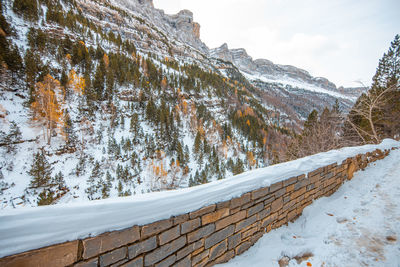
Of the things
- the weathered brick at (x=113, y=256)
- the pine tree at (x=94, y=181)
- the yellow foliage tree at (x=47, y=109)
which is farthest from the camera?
the yellow foliage tree at (x=47, y=109)

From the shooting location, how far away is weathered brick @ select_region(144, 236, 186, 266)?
147 centimetres

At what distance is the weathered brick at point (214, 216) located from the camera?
1861mm

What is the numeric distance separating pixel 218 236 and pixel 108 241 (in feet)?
4.41

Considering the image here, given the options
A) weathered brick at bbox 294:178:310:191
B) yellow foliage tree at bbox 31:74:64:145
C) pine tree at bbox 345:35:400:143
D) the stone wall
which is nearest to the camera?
the stone wall

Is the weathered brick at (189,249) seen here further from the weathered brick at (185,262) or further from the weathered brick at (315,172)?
the weathered brick at (315,172)

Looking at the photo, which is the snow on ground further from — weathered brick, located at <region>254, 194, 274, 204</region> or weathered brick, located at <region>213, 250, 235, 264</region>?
weathered brick, located at <region>213, 250, 235, 264</region>

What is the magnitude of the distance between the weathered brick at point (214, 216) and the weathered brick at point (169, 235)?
1.11 ft

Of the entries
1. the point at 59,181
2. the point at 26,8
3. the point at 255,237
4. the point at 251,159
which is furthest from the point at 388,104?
the point at 26,8

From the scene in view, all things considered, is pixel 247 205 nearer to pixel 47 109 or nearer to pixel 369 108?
pixel 369 108

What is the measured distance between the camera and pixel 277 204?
2.69 meters

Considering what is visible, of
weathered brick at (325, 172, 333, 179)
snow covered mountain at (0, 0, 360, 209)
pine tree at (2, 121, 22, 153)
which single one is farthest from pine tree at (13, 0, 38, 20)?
weathered brick at (325, 172, 333, 179)

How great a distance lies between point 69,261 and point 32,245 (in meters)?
0.27

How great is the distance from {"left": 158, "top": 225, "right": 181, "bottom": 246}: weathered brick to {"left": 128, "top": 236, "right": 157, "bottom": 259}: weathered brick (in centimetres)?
6

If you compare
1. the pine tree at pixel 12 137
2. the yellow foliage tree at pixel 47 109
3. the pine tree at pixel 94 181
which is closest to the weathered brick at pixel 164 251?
the pine tree at pixel 94 181
